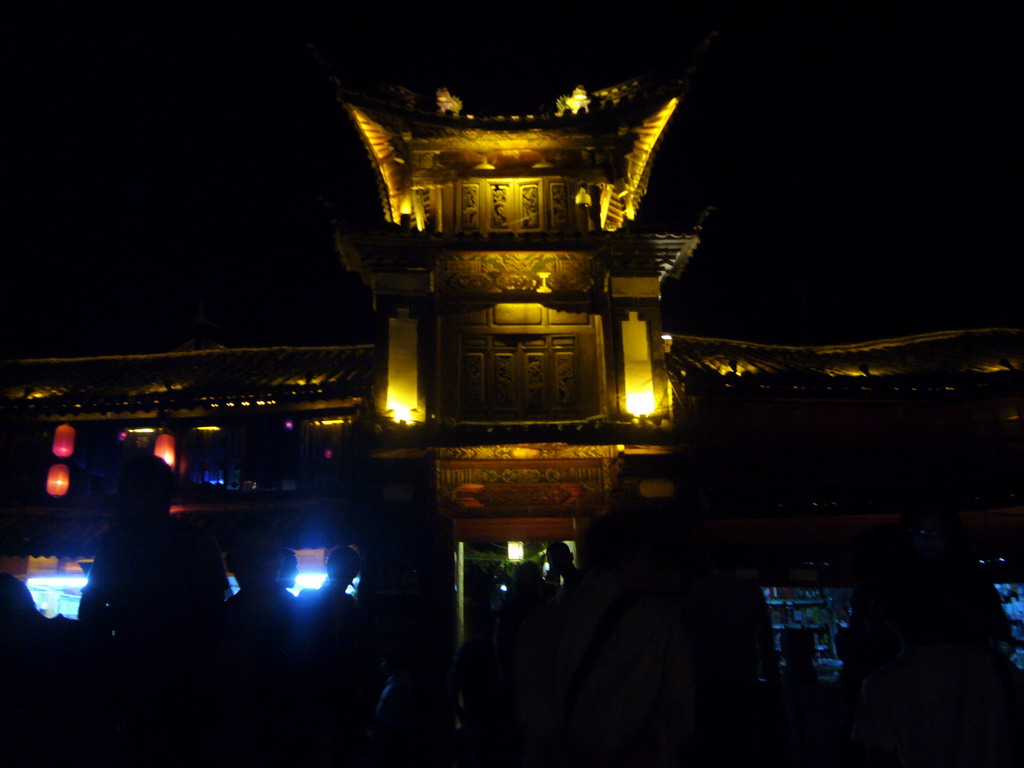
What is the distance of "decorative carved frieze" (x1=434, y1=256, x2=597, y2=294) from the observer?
13523mm

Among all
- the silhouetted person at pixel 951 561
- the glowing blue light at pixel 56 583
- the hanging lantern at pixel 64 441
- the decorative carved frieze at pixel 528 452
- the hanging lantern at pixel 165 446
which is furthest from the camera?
the hanging lantern at pixel 64 441

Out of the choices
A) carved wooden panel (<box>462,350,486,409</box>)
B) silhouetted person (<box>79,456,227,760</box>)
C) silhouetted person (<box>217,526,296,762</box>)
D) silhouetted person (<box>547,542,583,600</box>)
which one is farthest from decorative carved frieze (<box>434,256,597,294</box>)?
silhouetted person (<box>79,456,227,760</box>)

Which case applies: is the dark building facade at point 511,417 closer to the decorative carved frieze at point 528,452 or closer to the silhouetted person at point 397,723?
the decorative carved frieze at point 528,452

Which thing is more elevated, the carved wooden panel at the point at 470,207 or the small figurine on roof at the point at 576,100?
the small figurine on roof at the point at 576,100

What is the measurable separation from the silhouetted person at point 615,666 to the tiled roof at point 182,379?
11984mm

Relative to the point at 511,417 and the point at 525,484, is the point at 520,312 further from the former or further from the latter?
the point at 525,484

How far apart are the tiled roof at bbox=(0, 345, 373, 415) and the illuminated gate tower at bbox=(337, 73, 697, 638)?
8.65 ft

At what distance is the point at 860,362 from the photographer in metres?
17.9

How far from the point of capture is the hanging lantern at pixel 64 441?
15.1m

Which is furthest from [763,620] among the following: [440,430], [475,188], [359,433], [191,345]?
[191,345]

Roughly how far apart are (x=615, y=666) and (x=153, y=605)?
93.4 inches

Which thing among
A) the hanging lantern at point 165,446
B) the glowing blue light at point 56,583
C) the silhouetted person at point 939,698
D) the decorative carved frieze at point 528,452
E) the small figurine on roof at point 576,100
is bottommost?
the silhouetted person at point 939,698

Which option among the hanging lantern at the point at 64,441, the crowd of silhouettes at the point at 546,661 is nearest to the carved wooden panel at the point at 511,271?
the crowd of silhouettes at the point at 546,661

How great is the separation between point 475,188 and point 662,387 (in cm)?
599
